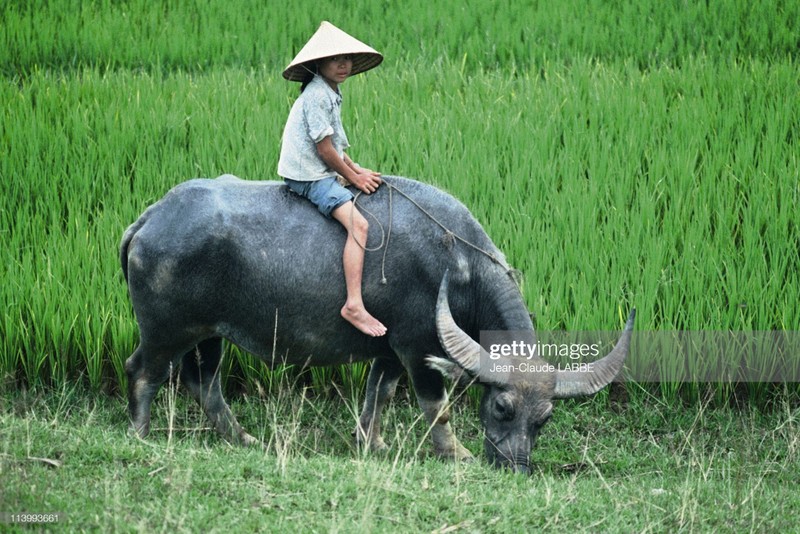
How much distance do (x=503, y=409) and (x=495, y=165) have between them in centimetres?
230

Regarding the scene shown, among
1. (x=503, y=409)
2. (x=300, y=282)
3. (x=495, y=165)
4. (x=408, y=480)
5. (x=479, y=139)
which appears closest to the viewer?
(x=408, y=480)

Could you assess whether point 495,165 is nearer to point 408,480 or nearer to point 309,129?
point 309,129

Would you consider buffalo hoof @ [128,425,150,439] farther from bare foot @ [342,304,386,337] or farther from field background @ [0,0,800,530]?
bare foot @ [342,304,386,337]

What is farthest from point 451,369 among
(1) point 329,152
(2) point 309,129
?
(2) point 309,129

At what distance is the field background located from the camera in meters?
4.21

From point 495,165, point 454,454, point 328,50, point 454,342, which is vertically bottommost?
point 454,454

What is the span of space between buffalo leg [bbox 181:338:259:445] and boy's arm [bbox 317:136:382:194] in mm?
984

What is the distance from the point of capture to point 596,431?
14.7 ft

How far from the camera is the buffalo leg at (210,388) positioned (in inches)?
169

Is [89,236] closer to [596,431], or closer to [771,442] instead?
[596,431]

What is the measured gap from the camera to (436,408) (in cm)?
405

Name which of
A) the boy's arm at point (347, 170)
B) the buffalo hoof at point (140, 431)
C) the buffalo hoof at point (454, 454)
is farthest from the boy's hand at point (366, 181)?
A: the buffalo hoof at point (140, 431)

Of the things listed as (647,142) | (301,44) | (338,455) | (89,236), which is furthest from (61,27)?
(338,455)

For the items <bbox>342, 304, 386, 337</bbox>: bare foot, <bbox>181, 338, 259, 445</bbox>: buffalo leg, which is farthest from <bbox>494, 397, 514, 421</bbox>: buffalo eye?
<bbox>181, 338, 259, 445</bbox>: buffalo leg
